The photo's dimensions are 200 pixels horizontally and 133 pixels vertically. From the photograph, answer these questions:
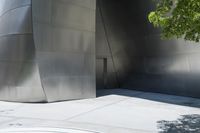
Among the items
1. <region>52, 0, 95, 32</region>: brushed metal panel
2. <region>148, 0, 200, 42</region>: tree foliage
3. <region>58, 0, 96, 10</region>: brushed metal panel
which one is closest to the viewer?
<region>148, 0, 200, 42</region>: tree foliage

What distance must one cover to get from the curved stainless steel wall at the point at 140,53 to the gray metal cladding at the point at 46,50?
11.3 ft

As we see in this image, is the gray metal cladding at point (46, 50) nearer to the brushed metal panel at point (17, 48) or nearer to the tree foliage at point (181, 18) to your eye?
the brushed metal panel at point (17, 48)

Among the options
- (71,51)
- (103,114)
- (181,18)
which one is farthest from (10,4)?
(181,18)

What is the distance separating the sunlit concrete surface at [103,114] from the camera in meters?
8.27

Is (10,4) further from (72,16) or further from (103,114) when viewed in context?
(103,114)

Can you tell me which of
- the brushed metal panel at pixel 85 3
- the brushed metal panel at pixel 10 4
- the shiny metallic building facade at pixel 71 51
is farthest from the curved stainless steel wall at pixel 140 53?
the brushed metal panel at pixel 10 4

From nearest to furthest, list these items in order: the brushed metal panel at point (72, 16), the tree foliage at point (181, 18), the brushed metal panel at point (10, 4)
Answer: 1. the tree foliage at point (181, 18)
2. the brushed metal panel at point (10, 4)
3. the brushed metal panel at point (72, 16)

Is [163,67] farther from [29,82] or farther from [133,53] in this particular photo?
[29,82]

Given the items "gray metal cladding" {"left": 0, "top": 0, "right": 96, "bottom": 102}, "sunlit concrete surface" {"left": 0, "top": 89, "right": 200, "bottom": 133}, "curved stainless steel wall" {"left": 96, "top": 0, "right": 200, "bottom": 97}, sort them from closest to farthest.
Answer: "sunlit concrete surface" {"left": 0, "top": 89, "right": 200, "bottom": 133}
"gray metal cladding" {"left": 0, "top": 0, "right": 96, "bottom": 102}
"curved stainless steel wall" {"left": 96, "top": 0, "right": 200, "bottom": 97}

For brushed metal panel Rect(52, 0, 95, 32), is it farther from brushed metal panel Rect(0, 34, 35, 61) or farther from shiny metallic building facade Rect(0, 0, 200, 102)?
brushed metal panel Rect(0, 34, 35, 61)

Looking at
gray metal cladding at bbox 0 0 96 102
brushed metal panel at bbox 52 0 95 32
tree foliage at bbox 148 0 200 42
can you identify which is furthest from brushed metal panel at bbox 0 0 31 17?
tree foliage at bbox 148 0 200 42

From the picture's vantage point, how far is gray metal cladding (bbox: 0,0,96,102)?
12.5 metres

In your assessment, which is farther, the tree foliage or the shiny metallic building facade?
the shiny metallic building facade

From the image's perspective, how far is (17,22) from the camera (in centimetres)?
1292
